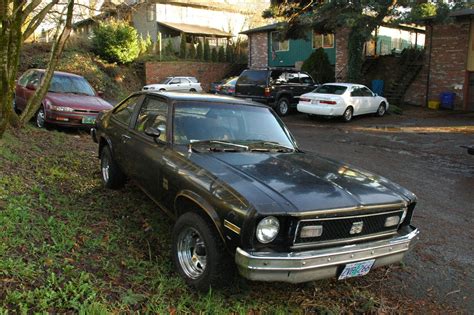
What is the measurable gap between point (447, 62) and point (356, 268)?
1949cm

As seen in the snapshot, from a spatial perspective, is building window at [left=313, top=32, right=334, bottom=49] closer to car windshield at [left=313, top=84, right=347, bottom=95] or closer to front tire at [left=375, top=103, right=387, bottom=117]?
front tire at [left=375, top=103, right=387, bottom=117]

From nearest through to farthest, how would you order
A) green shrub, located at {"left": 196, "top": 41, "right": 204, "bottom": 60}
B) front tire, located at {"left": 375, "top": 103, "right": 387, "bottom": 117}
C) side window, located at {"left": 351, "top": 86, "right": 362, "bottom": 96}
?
1. side window, located at {"left": 351, "top": 86, "right": 362, "bottom": 96}
2. front tire, located at {"left": 375, "top": 103, "right": 387, "bottom": 117}
3. green shrub, located at {"left": 196, "top": 41, "right": 204, "bottom": 60}

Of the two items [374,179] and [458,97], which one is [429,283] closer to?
[374,179]

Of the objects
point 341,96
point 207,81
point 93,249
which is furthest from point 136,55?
point 93,249

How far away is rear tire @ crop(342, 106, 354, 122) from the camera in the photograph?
54.4 ft

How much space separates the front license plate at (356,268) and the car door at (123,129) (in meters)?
2.83

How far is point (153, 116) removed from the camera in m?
4.96

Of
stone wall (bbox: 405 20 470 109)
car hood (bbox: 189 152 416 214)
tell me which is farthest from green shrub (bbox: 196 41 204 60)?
car hood (bbox: 189 152 416 214)

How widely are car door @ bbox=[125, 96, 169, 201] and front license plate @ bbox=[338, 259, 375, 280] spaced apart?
1.84 metres

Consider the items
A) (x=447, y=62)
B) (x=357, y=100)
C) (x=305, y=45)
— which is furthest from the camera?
(x=305, y=45)

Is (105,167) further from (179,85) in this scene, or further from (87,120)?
(179,85)

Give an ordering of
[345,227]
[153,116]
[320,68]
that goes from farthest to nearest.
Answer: [320,68], [153,116], [345,227]

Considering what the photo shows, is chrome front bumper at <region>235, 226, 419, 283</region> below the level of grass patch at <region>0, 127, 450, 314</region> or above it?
above

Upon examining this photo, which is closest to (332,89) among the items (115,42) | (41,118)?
(41,118)
